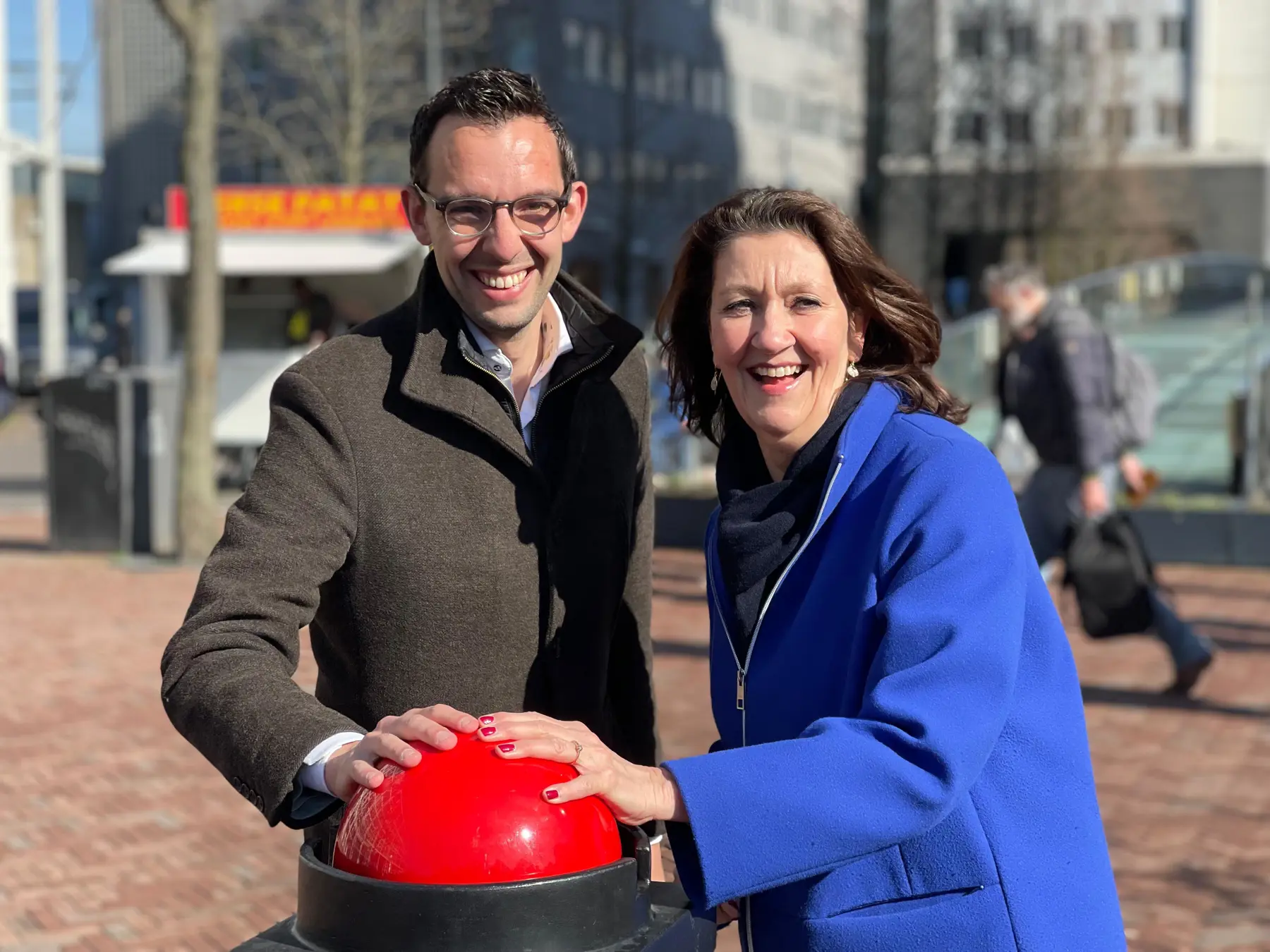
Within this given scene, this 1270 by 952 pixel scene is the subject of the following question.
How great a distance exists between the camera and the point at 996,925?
6.57 feet

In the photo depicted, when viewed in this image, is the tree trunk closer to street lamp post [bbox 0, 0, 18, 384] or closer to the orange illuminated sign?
street lamp post [bbox 0, 0, 18, 384]

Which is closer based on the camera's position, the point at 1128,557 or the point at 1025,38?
the point at 1128,557

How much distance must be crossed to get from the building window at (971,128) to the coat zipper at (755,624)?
124ft

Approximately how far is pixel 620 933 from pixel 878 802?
32 centimetres

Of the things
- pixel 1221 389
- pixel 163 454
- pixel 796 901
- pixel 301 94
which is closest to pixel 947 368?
pixel 1221 389

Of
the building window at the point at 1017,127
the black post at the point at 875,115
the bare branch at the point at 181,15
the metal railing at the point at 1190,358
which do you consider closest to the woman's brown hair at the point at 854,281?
the metal railing at the point at 1190,358

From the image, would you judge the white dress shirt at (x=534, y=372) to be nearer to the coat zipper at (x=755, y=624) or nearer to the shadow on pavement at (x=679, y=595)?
the coat zipper at (x=755, y=624)

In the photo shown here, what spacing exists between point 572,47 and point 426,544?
54.0 metres

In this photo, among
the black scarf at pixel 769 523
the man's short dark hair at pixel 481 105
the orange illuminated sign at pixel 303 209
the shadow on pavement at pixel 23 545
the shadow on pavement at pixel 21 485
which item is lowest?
the shadow on pavement at pixel 21 485

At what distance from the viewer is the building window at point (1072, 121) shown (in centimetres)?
4134

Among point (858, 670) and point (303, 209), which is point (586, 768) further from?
point (303, 209)

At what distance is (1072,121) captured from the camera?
1642 inches

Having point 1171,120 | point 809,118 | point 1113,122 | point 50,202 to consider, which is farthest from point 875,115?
point 809,118

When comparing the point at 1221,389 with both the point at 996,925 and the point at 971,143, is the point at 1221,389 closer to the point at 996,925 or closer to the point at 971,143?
the point at 996,925
